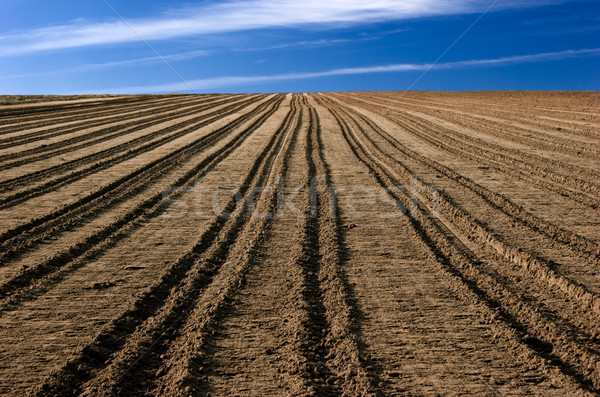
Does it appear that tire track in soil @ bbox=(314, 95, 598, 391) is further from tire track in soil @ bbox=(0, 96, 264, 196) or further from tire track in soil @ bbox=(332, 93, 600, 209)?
tire track in soil @ bbox=(0, 96, 264, 196)

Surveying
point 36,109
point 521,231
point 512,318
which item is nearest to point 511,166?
point 521,231

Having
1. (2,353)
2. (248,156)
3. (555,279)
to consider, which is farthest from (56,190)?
(555,279)

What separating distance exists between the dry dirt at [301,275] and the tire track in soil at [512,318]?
0.07 ft

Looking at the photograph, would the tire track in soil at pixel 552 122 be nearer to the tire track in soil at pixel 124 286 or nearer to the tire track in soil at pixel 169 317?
the tire track in soil at pixel 169 317

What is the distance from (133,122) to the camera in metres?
19.0

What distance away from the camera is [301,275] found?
504 centimetres

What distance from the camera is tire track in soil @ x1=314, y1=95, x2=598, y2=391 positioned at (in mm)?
3428

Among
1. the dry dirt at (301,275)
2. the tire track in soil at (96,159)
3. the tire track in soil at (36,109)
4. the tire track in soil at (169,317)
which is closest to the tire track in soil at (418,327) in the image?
the dry dirt at (301,275)

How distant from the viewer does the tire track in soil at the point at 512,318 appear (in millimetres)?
3428

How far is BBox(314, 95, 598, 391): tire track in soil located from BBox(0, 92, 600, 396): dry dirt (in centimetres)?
2

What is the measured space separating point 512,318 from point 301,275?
212 centimetres

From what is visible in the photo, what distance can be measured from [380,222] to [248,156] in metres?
5.82

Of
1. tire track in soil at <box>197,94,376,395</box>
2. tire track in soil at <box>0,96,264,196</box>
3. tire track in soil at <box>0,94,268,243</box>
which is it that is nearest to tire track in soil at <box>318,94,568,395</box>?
tire track in soil at <box>197,94,376,395</box>

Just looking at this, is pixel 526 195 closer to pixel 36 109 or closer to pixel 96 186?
pixel 96 186
